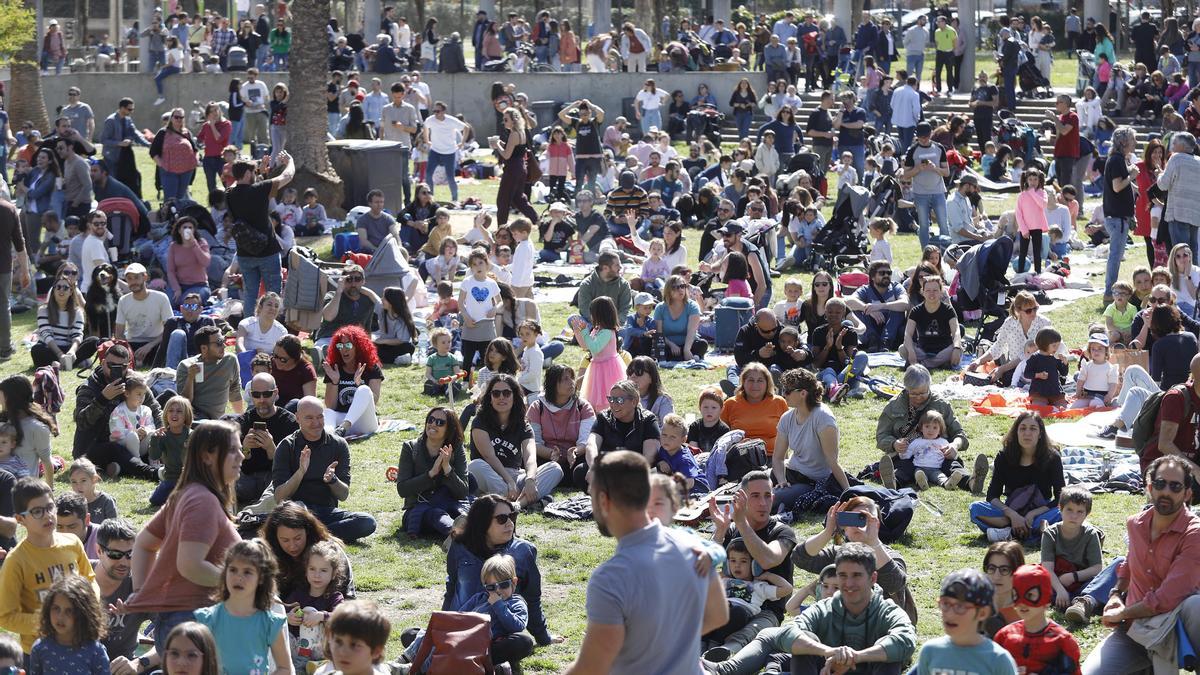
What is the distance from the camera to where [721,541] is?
877 cm

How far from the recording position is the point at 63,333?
53.8ft

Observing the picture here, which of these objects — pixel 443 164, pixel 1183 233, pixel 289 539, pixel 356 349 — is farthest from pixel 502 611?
pixel 443 164

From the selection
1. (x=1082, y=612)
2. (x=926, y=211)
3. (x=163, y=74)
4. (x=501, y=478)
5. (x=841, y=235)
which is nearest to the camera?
(x=1082, y=612)

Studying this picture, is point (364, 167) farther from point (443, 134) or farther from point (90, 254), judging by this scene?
point (90, 254)

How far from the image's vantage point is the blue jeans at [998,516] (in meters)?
10.3

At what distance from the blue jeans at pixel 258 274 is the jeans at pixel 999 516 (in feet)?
28.0

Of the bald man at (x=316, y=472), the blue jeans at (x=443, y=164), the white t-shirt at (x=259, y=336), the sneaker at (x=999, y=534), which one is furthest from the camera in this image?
the blue jeans at (x=443, y=164)

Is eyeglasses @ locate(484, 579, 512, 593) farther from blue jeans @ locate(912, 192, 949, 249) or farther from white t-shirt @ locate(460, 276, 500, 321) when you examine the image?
blue jeans @ locate(912, 192, 949, 249)

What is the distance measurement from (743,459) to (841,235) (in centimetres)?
976

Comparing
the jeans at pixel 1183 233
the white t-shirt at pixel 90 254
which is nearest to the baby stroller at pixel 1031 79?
the jeans at pixel 1183 233

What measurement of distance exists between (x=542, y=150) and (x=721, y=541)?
69.6 feet

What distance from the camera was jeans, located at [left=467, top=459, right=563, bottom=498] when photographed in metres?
11.5

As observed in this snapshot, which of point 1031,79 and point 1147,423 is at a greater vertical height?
point 1031,79

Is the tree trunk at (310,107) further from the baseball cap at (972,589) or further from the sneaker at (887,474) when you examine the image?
the baseball cap at (972,589)
